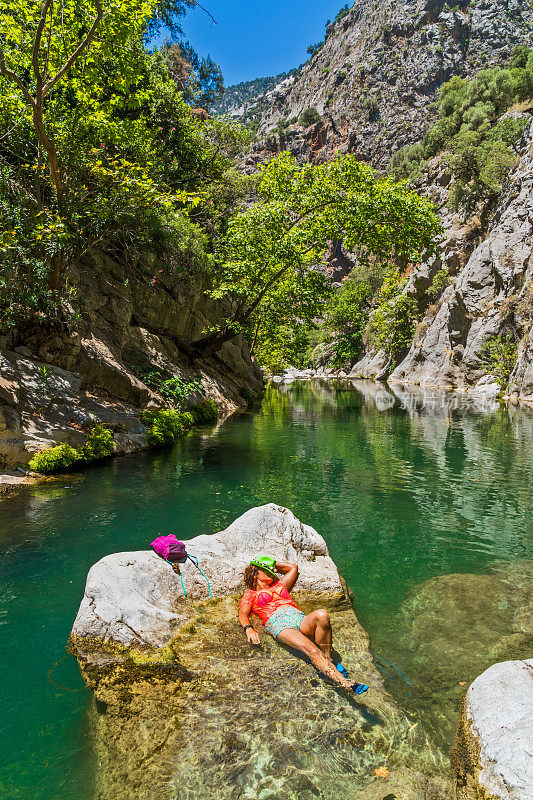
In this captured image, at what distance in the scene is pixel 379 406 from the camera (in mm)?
31797

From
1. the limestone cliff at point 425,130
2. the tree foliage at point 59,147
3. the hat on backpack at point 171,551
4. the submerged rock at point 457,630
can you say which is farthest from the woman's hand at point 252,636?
the limestone cliff at point 425,130

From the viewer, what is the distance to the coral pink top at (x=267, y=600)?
5.46 metres

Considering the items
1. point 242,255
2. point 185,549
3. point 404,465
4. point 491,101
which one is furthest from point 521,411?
point 491,101

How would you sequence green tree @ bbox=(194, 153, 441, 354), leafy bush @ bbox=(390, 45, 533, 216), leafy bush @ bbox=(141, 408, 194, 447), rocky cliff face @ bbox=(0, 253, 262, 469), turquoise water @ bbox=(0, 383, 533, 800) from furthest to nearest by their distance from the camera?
leafy bush @ bbox=(390, 45, 533, 216)
green tree @ bbox=(194, 153, 441, 354)
leafy bush @ bbox=(141, 408, 194, 447)
rocky cliff face @ bbox=(0, 253, 262, 469)
turquoise water @ bbox=(0, 383, 533, 800)

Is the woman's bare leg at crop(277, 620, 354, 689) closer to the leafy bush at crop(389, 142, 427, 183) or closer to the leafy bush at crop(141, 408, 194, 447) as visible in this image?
the leafy bush at crop(141, 408, 194, 447)

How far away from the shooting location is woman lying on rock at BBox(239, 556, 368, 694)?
4.53 meters

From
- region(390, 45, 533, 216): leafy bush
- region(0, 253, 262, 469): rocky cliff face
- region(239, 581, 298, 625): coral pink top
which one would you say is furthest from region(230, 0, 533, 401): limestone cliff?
region(239, 581, 298, 625): coral pink top

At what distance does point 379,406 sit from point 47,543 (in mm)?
27087

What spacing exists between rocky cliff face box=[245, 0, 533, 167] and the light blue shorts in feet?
334

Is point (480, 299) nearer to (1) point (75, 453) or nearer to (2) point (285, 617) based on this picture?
(1) point (75, 453)

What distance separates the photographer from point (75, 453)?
12.3m

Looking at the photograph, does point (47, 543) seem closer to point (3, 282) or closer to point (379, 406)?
point (3, 282)

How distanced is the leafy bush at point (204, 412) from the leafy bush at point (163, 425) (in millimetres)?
1926

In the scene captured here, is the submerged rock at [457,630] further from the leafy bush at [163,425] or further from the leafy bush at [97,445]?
the leafy bush at [163,425]
